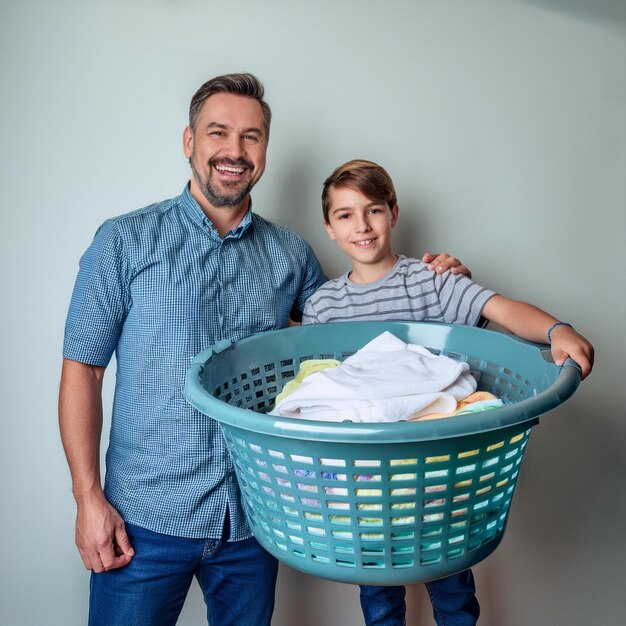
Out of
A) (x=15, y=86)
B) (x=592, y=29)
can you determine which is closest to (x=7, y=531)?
(x=15, y=86)

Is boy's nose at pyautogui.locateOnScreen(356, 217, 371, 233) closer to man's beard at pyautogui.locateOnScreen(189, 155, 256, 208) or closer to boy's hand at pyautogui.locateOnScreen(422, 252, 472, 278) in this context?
boy's hand at pyautogui.locateOnScreen(422, 252, 472, 278)

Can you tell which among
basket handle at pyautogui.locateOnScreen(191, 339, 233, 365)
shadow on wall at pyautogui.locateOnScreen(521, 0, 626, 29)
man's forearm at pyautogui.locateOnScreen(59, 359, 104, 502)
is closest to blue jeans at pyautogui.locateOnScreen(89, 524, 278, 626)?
man's forearm at pyautogui.locateOnScreen(59, 359, 104, 502)

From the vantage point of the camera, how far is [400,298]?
143 centimetres

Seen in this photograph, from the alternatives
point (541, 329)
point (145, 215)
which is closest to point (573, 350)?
point (541, 329)

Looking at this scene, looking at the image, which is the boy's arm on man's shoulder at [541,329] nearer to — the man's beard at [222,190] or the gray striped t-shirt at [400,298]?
the gray striped t-shirt at [400,298]

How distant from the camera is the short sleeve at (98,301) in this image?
4.17ft

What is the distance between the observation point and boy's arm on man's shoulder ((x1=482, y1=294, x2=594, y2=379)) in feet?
3.36

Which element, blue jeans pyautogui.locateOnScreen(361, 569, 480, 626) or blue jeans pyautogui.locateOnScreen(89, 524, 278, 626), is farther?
blue jeans pyautogui.locateOnScreen(361, 569, 480, 626)

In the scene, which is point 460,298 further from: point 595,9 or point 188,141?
point 595,9

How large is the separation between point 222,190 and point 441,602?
1022mm

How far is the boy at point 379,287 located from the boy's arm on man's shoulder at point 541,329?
0.31 feet

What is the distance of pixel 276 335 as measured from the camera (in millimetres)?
1328

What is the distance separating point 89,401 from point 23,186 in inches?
22.4

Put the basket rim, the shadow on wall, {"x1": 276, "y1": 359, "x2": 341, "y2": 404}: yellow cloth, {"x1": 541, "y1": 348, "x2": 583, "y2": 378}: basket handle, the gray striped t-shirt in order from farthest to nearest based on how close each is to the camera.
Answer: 1. the shadow on wall
2. the gray striped t-shirt
3. {"x1": 276, "y1": 359, "x2": 341, "y2": 404}: yellow cloth
4. {"x1": 541, "y1": 348, "x2": 583, "y2": 378}: basket handle
5. the basket rim
